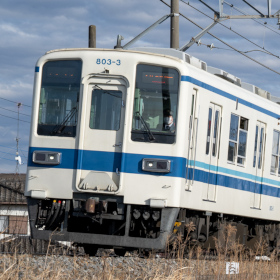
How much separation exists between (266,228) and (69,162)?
629cm

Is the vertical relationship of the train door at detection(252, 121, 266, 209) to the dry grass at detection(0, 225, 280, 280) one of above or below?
above

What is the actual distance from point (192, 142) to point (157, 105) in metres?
0.94

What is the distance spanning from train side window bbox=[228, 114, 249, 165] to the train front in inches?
87.4

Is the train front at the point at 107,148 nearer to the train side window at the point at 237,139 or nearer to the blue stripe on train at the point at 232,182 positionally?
the blue stripe on train at the point at 232,182

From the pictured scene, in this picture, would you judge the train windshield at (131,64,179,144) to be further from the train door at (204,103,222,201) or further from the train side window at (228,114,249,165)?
the train side window at (228,114,249,165)

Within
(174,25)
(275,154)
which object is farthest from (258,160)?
(174,25)

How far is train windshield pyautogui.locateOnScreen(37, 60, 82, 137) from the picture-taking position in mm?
11281

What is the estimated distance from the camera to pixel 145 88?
1119cm

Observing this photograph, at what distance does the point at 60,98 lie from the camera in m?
11.4


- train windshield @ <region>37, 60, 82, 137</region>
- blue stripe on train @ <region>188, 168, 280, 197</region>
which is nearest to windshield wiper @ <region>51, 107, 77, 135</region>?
train windshield @ <region>37, 60, 82, 137</region>

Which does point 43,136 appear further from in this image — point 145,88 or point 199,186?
point 199,186

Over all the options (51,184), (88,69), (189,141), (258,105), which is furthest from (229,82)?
(51,184)

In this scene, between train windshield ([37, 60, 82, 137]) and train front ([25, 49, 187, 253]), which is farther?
train windshield ([37, 60, 82, 137])

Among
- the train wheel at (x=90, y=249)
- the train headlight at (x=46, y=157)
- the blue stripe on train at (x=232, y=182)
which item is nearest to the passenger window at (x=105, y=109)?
the train headlight at (x=46, y=157)
